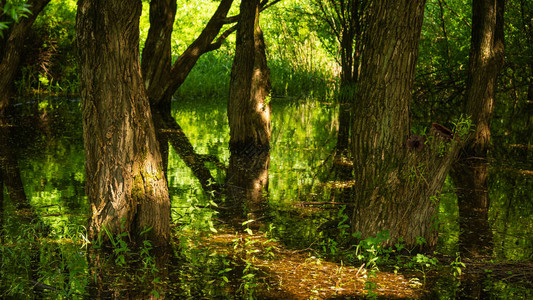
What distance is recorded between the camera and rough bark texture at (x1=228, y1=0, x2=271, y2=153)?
30.2ft

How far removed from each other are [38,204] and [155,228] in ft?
6.14

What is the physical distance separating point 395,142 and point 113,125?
89.0 inches

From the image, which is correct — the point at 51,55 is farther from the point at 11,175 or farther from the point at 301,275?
the point at 301,275

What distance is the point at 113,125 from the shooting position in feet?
16.5

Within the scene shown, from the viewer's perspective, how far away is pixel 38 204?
250 inches

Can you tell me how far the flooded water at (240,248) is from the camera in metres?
4.32

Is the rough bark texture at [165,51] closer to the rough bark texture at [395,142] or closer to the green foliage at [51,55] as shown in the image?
the green foliage at [51,55]

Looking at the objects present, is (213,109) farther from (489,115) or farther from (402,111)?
(402,111)

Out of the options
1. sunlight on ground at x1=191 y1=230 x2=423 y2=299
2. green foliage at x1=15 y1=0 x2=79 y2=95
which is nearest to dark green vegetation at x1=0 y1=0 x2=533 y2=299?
sunlight on ground at x1=191 y1=230 x2=423 y2=299

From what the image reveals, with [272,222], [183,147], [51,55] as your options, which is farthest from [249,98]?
[51,55]

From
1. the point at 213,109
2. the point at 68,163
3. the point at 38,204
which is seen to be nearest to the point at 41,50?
the point at 213,109

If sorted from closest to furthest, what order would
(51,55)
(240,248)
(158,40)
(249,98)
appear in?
(240,248), (249,98), (158,40), (51,55)

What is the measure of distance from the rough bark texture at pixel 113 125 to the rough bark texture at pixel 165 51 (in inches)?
350

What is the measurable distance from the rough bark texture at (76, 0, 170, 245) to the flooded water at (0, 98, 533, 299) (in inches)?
12.6
